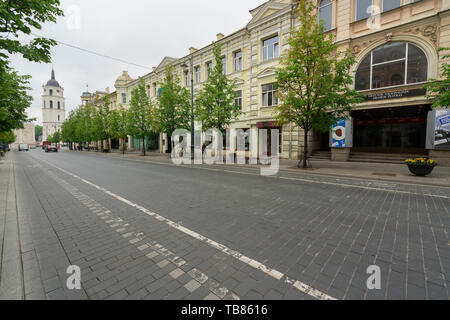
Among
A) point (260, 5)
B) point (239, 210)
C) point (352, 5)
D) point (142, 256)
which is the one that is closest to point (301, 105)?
point (239, 210)

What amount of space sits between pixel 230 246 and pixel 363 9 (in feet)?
65.7

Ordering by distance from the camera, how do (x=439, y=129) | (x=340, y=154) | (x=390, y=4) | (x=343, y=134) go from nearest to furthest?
(x=439, y=129), (x=390, y=4), (x=343, y=134), (x=340, y=154)

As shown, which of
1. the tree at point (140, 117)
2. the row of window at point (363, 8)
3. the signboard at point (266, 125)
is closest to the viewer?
the row of window at point (363, 8)

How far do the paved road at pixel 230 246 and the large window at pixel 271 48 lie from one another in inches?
664

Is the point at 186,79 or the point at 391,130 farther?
the point at 186,79

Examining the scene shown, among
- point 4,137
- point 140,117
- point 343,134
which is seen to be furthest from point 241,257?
point 4,137

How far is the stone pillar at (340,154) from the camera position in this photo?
15796 mm

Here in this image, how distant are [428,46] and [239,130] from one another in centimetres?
1521

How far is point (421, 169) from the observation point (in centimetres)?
927

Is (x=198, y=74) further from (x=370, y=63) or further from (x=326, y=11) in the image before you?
(x=370, y=63)

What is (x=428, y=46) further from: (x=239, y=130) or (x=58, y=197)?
(x=58, y=197)

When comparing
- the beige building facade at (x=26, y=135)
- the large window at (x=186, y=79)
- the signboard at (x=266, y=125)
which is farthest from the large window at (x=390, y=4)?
the beige building facade at (x=26, y=135)

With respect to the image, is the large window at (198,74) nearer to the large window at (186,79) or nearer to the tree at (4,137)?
the large window at (186,79)
